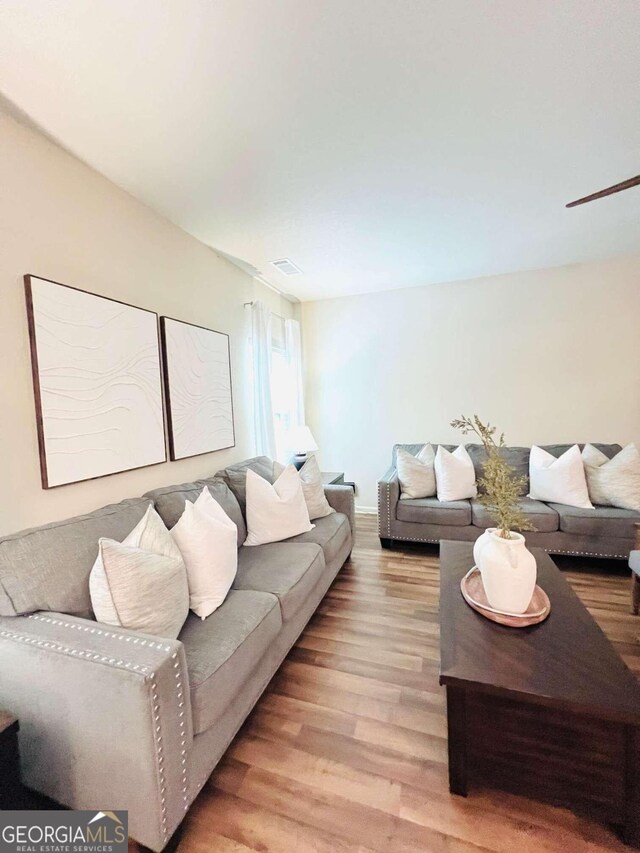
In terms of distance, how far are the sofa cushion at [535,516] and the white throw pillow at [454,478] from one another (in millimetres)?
181

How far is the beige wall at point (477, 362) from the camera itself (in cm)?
331

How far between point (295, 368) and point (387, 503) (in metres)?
1.84

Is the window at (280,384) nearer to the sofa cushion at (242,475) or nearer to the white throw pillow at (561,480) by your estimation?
the sofa cushion at (242,475)

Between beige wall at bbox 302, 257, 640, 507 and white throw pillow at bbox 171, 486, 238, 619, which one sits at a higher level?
beige wall at bbox 302, 257, 640, 507

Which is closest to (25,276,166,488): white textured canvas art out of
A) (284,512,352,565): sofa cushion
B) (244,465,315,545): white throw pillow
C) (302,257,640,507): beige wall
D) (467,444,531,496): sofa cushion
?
(244,465,315,545): white throw pillow

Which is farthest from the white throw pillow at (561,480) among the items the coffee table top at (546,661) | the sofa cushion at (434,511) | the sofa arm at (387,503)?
the coffee table top at (546,661)

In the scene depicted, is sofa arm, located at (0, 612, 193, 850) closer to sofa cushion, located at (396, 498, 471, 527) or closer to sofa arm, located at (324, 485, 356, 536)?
sofa arm, located at (324, 485, 356, 536)

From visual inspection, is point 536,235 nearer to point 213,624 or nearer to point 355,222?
point 355,222

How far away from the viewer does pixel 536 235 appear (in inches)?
107

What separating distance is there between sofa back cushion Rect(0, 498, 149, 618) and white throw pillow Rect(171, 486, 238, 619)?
355 mm

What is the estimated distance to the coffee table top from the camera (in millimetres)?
1026

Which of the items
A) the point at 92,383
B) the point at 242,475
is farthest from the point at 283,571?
the point at 92,383

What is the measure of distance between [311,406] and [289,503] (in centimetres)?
215

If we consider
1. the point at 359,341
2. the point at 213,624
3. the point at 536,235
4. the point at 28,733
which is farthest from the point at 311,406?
the point at 28,733
